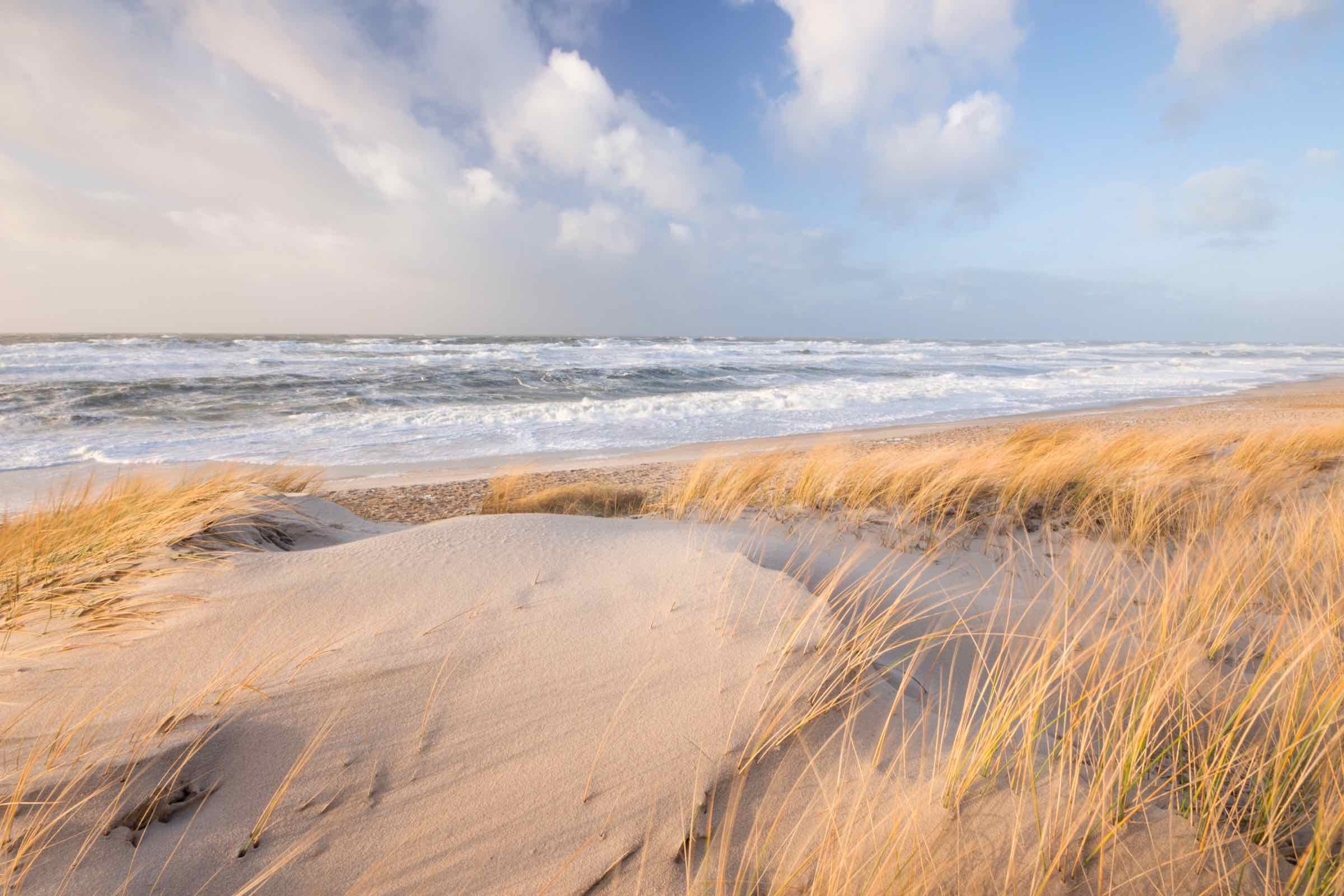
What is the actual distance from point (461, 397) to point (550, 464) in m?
8.01

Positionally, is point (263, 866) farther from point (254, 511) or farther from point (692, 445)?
point (692, 445)

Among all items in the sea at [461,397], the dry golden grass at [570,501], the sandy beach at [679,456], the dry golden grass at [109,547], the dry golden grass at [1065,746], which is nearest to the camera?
the dry golden grass at [1065,746]

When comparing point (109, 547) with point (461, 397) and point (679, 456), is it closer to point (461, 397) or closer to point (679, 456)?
point (679, 456)

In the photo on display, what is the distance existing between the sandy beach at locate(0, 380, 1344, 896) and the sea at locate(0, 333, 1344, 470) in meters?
6.76

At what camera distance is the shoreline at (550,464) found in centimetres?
663

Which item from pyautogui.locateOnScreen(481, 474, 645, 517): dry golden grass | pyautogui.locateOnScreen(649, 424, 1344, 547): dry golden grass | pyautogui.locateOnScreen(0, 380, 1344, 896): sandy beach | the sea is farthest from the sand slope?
the sea

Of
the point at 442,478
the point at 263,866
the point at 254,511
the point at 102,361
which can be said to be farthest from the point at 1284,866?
the point at 102,361

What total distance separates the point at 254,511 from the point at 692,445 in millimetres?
7631

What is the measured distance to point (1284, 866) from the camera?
45.2 inches

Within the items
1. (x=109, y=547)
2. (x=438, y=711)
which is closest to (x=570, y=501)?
(x=109, y=547)

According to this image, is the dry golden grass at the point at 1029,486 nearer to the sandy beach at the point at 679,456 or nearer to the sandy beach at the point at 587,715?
the sandy beach at the point at 587,715

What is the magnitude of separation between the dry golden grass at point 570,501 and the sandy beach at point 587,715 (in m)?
Answer: 1.73

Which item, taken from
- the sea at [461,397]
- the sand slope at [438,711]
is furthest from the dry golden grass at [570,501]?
the sea at [461,397]

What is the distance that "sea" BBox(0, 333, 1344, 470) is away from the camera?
9586 millimetres
